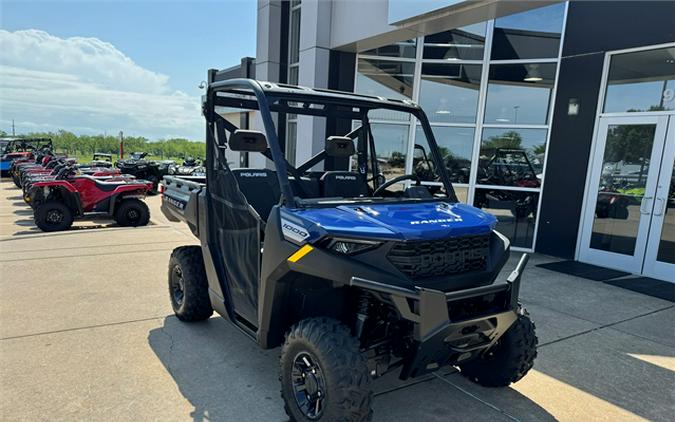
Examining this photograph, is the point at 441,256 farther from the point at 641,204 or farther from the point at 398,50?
the point at 398,50

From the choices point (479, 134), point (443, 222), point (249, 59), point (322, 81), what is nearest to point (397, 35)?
point (322, 81)

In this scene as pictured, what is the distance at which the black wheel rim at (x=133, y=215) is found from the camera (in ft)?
30.0

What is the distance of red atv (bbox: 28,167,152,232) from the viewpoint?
8.39 m

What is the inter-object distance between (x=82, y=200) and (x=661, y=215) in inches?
405

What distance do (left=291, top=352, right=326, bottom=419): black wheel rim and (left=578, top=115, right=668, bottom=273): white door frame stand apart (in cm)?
615

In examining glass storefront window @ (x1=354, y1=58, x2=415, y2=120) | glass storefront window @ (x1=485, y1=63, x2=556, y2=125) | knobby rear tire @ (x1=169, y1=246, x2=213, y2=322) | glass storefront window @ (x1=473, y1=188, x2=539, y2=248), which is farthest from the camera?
glass storefront window @ (x1=354, y1=58, x2=415, y2=120)

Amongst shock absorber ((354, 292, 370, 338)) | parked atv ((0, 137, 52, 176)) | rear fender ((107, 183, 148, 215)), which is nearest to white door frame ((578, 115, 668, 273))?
shock absorber ((354, 292, 370, 338))

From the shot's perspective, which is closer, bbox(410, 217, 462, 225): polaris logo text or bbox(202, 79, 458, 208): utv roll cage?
bbox(410, 217, 462, 225): polaris logo text

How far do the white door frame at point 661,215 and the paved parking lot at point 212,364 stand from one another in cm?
118

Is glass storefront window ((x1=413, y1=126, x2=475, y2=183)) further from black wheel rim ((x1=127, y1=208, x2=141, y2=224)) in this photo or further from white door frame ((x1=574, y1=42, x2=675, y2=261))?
black wheel rim ((x1=127, y1=208, x2=141, y2=224))

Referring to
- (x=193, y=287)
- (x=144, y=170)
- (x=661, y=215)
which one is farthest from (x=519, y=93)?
(x=144, y=170)

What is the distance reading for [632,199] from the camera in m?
6.62

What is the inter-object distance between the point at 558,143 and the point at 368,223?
6115mm

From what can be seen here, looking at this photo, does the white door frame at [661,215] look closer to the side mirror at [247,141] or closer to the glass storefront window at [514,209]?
the glass storefront window at [514,209]
